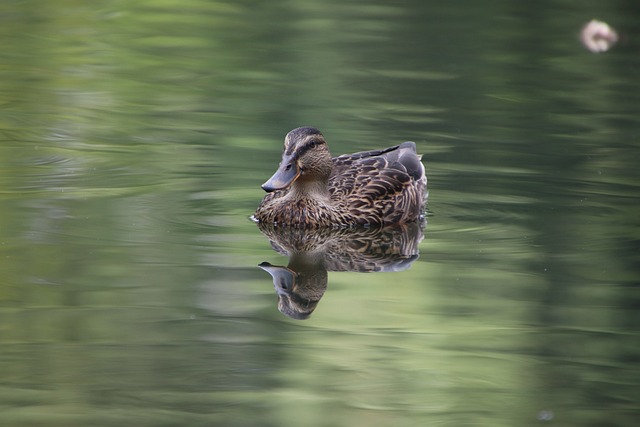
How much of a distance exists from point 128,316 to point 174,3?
14.4 m

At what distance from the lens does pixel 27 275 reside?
9031mm

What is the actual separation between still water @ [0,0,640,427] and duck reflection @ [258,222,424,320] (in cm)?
4

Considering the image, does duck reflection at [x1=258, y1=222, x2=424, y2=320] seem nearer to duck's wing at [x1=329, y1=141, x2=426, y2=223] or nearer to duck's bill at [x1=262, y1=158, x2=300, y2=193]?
duck's wing at [x1=329, y1=141, x2=426, y2=223]

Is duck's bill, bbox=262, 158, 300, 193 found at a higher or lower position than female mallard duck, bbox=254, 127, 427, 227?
higher

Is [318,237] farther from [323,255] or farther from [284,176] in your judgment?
[323,255]

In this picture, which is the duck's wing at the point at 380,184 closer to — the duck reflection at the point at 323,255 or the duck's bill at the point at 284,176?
the duck reflection at the point at 323,255

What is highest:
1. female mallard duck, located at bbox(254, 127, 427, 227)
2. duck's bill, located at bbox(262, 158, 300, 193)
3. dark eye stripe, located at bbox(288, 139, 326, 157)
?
dark eye stripe, located at bbox(288, 139, 326, 157)

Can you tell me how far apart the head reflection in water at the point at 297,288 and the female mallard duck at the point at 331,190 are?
138cm

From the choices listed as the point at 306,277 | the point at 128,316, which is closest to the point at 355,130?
the point at 306,277

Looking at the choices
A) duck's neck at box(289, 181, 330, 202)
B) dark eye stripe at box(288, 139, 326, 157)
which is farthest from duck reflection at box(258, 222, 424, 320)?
dark eye stripe at box(288, 139, 326, 157)

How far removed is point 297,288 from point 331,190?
97.1 inches

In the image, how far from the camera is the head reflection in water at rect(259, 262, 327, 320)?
8.56 m

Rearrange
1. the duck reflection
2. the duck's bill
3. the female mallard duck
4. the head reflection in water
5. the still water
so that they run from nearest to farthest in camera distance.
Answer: the still water
the head reflection in water
the duck reflection
the duck's bill
the female mallard duck

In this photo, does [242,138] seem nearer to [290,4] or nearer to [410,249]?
[410,249]
